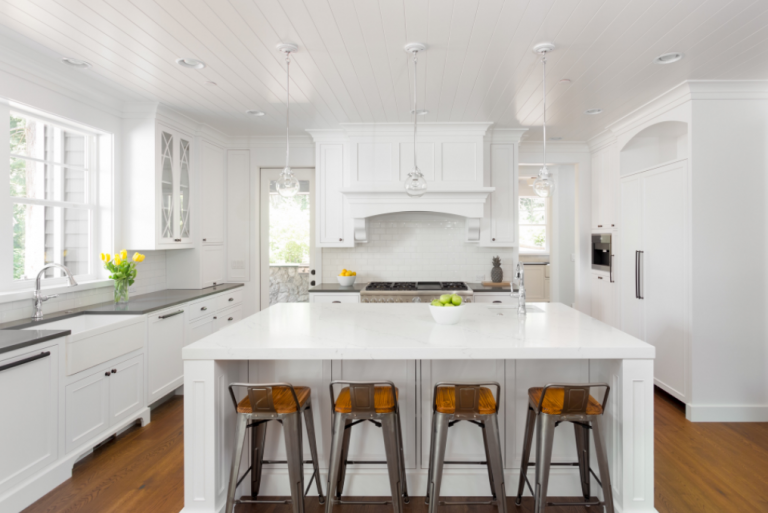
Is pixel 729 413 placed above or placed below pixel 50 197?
below

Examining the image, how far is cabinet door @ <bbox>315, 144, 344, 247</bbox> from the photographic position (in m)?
5.00

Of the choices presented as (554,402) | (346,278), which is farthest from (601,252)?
(554,402)

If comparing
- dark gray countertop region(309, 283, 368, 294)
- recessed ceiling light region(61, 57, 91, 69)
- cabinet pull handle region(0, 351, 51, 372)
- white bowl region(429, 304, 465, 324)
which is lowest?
cabinet pull handle region(0, 351, 51, 372)

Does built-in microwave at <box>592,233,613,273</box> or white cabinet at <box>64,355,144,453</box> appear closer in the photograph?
white cabinet at <box>64,355,144,453</box>

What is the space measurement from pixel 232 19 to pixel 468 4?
4.21 ft

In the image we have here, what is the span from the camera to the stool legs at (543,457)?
2.02m

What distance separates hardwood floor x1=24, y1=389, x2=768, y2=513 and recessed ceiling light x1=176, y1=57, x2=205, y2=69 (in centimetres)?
263

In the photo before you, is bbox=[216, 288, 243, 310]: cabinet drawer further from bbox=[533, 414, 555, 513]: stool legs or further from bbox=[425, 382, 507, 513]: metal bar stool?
bbox=[533, 414, 555, 513]: stool legs

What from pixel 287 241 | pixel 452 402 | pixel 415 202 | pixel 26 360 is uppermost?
pixel 415 202

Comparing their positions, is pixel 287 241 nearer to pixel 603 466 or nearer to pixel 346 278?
pixel 346 278

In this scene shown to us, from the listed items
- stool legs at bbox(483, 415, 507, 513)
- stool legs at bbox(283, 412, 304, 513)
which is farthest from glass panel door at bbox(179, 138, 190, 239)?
stool legs at bbox(483, 415, 507, 513)

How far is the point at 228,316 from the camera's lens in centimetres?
486

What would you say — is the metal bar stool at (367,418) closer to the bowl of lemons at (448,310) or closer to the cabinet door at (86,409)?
the bowl of lemons at (448,310)

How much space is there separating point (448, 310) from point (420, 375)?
1.29 feet
